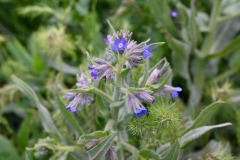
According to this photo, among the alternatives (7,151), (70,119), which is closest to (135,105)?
(70,119)

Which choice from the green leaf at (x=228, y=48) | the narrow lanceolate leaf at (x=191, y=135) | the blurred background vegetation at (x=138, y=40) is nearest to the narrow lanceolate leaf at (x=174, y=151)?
the narrow lanceolate leaf at (x=191, y=135)

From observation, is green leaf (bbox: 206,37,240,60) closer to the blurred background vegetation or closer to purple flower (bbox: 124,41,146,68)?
the blurred background vegetation

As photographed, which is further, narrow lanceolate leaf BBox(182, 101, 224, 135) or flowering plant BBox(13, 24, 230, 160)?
narrow lanceolate leaf BBox(182, 101, 224, 135)

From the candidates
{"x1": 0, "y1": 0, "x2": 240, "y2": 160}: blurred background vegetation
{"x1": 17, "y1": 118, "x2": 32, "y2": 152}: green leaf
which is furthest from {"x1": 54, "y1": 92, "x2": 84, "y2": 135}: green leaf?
{"x1": 17, "y1": 118, "x2": 32, "y2": 152}: green leaf

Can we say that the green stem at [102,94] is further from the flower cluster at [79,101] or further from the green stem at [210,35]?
the green stem at [210,35]

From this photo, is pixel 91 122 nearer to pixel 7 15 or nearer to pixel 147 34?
pixel 147 34

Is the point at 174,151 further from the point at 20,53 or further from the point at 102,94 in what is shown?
the point at 20,53
